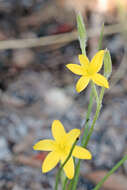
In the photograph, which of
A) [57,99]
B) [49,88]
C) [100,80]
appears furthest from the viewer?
[49,88]

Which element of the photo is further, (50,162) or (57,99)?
(57,99)

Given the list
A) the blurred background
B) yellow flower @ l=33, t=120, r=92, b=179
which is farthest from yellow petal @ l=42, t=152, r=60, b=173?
the blurred background

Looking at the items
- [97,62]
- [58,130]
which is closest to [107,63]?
[97,62]

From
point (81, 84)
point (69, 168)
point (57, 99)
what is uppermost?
point (81, 84)

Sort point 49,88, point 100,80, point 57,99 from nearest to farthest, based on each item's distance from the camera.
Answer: point 100,80
point 57,99
point 49,88

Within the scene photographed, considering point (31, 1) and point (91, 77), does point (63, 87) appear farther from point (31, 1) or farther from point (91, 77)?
point (91, 77)

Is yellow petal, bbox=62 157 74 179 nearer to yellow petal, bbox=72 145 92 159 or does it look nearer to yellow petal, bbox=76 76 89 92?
yellow petal, bbox=72 145 92 159

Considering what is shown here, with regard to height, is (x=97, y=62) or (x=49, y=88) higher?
(x=97, y=62)

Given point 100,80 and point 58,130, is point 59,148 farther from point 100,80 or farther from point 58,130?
point 100,80
